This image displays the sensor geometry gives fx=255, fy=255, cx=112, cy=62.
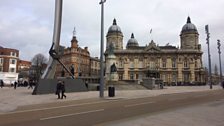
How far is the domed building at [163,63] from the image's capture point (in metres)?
105

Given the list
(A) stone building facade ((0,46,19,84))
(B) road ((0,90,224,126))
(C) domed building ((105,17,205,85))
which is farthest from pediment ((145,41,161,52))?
(B) road ((0,90,224,126))

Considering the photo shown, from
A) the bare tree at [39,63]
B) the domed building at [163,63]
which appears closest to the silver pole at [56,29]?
the bare tree at [39,63]

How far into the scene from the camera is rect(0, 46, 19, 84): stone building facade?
84562 mm

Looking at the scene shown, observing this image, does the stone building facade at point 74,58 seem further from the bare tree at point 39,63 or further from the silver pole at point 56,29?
the silver pole at point 56,29

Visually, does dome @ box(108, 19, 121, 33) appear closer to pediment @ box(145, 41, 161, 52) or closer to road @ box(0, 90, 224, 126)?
pediment @ box(145, 41, 161, 52)

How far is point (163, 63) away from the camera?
355 ft

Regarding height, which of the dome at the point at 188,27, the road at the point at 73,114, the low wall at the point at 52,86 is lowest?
the road at the point at 73,114

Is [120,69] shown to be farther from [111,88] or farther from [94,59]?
[111,88]

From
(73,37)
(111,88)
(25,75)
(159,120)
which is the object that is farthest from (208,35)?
(25,75)

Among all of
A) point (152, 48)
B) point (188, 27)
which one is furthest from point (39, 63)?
point (188, 27)

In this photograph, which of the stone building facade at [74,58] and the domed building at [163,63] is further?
the stone building facade at [74,58]

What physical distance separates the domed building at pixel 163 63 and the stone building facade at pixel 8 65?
36.4m

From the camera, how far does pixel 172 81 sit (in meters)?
105

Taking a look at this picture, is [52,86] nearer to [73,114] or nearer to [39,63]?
[73,114]
